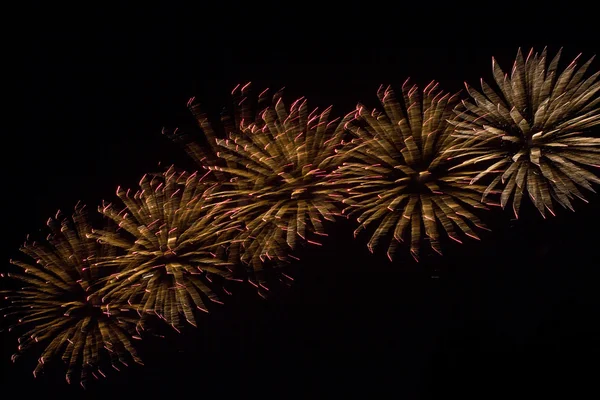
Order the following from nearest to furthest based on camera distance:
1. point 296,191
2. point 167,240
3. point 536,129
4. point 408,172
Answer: point 536,129 → point 408,172 → point 296,191 → point 167,240

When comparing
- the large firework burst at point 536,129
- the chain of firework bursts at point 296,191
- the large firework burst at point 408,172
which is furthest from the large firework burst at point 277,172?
the large firework burst at point 536,129

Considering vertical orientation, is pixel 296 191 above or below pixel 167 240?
above

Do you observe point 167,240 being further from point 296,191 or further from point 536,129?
point 536,129

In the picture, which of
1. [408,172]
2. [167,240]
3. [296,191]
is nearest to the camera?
[408,172]

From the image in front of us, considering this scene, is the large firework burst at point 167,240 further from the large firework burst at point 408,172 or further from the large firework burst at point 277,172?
the large firework burst at point 408,172

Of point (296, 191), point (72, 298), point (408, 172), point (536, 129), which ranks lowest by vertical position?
point (72, 298)

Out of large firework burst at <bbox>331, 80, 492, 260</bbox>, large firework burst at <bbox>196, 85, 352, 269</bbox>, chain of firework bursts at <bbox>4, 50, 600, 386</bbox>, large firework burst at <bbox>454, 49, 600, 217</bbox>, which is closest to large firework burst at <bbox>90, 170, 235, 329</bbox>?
chain of firework bursts at <bbox>4, 50, 600, 386</bbox>

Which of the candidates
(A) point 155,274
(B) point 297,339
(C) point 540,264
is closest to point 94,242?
(A) point 155,274

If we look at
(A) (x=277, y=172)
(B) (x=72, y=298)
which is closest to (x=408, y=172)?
(A) (x=277, y=172)
